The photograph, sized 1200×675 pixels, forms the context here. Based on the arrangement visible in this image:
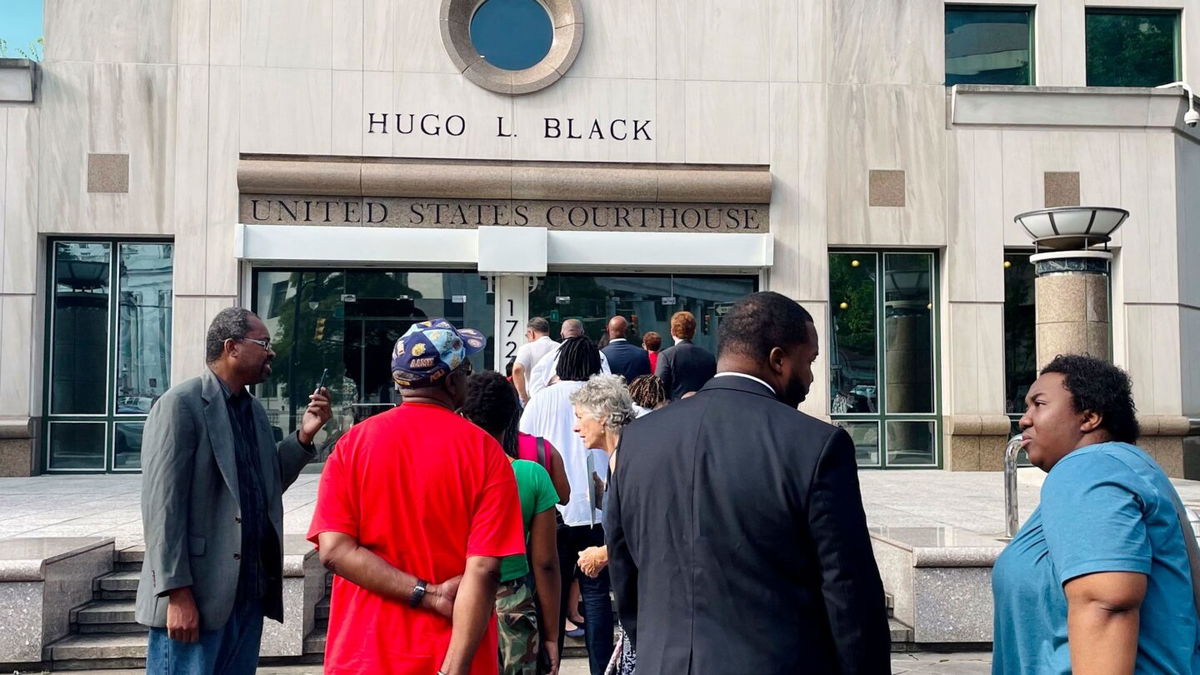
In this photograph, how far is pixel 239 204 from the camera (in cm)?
1442

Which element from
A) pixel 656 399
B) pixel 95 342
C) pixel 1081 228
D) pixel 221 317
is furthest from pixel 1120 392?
pixel 95 342

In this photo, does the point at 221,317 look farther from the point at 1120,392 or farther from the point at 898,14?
the point at 898,14

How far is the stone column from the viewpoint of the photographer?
37.4 ft

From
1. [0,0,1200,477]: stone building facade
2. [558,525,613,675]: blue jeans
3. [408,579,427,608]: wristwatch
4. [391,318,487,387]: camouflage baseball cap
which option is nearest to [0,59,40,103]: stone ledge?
[0,0,1200,477]: stone building facade

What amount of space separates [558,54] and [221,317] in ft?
37.9

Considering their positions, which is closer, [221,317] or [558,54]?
[221,317]

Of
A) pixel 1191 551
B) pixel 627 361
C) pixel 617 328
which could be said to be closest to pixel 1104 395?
pixel 1191 551

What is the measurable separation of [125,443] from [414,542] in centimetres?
1303

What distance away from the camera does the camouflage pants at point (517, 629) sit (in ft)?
13.3

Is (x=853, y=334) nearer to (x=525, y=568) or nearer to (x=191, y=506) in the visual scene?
(x=525, y=568)

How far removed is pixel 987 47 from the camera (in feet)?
A: 52.0

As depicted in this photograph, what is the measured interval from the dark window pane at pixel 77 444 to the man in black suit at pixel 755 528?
1360cm

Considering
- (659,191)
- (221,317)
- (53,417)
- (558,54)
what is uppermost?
(558,54)

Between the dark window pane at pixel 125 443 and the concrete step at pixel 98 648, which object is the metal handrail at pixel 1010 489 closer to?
the concrete step at pixel 98 648
